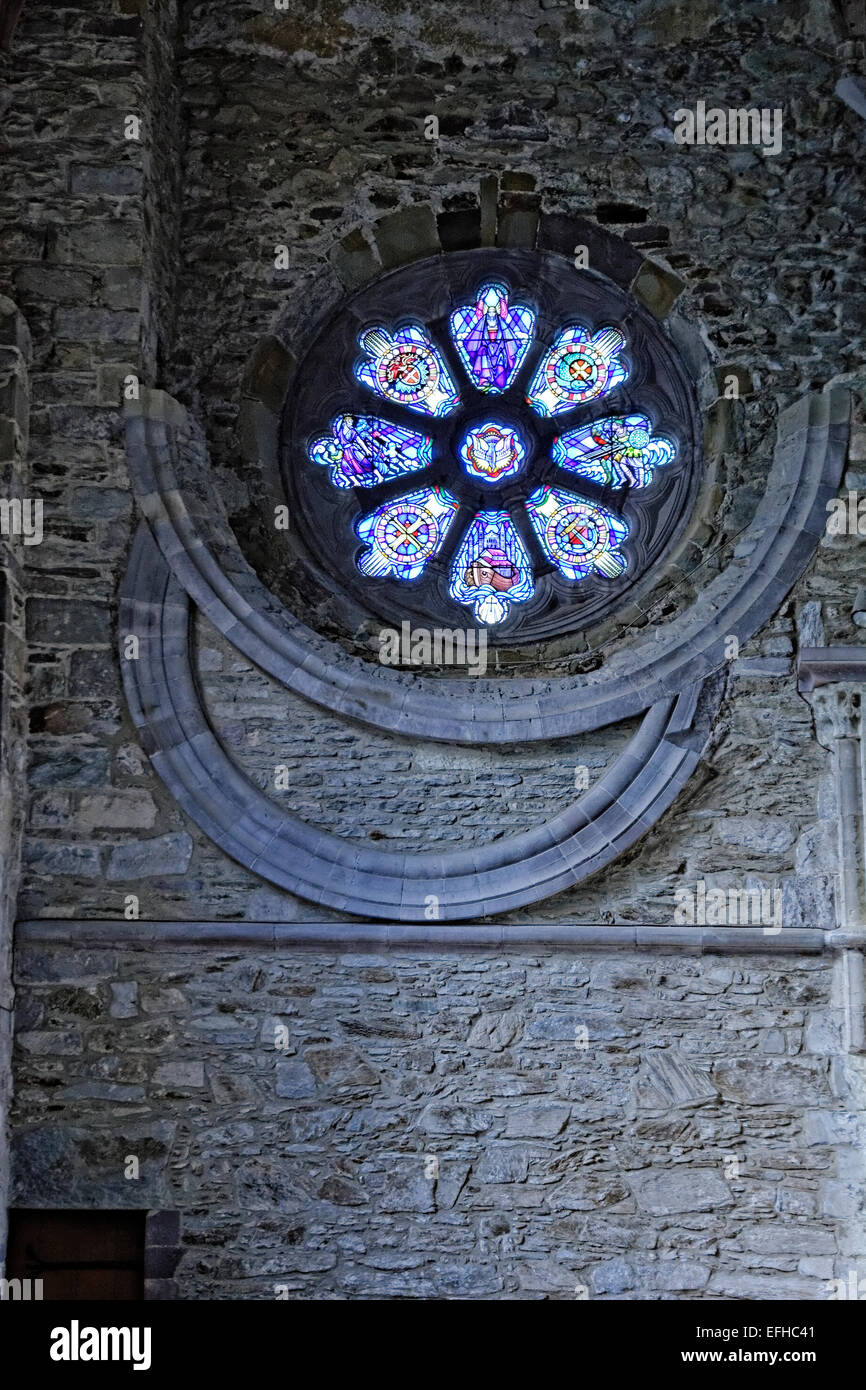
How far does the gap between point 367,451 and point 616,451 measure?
3.42 feet

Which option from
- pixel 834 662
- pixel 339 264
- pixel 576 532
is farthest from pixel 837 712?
pixel 339 264

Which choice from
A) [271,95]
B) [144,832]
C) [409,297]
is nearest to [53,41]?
[271,95]

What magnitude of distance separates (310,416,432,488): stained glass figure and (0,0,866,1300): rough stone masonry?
427 millimetres

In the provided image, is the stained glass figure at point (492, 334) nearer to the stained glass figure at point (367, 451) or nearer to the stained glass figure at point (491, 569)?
the stained glass figure at point (367, 451)

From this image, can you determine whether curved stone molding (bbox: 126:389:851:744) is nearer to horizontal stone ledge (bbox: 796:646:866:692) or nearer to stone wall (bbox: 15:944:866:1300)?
horizontal stone ledge (bbox: 796:646:866:692)

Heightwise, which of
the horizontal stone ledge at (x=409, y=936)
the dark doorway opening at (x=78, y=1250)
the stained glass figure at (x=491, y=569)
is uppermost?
the stained glass figure at (x=491, y=569)

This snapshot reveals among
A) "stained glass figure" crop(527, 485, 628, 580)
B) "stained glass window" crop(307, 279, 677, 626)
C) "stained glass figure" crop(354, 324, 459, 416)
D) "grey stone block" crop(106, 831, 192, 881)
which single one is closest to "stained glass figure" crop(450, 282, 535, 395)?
"stained glass window" crop(307, 279, 677, 626)

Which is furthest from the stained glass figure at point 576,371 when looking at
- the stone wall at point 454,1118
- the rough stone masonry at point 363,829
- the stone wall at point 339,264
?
the stone wall at point 454,1118

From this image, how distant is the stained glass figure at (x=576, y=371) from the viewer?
787 centimetres

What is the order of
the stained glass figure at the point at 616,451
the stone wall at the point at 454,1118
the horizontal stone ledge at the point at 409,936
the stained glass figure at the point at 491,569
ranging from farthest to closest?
the stained glass figure at the point at 616,451 → the stained glass figure at the point at 491,569 → the horizontal stone ledge at the point at 409,936 → the stone wall at the point at 454,1118

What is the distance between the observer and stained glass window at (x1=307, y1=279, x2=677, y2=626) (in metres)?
7.66

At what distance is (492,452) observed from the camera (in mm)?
7824

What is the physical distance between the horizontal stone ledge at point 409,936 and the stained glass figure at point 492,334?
2587 millimetres

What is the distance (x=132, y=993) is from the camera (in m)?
6.36
